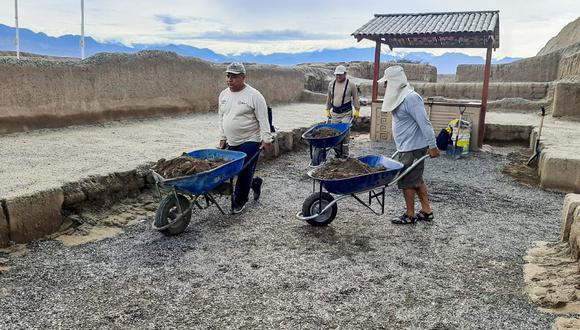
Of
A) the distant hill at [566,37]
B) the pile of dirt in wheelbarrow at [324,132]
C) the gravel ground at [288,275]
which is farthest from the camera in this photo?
the distant hill at [566,37]


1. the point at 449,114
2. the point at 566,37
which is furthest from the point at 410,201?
the point at 566,37

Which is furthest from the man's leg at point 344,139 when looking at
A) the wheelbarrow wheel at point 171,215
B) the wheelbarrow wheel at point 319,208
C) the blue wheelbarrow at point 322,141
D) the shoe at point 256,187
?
the wheelbarrow wheel at point 171,215

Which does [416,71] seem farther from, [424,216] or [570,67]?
[424,216]

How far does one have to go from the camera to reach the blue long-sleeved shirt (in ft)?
16.0

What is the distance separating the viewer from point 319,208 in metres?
4.89

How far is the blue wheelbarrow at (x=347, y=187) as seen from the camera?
4570 millimetres

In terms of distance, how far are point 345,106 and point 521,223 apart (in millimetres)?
3464

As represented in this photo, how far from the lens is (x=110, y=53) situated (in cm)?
870

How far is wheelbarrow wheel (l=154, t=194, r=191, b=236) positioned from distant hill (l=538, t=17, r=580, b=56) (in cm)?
2293

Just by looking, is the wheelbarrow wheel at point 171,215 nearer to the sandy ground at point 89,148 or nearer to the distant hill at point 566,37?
the sandy ground at point 89,148

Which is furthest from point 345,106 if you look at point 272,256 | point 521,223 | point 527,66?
point 527,66

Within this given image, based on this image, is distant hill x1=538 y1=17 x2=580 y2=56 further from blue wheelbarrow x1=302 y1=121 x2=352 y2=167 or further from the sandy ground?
the sandy ground

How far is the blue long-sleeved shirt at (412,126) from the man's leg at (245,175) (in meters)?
1.58

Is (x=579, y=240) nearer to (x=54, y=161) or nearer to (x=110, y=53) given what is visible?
(x=54, y=161)
